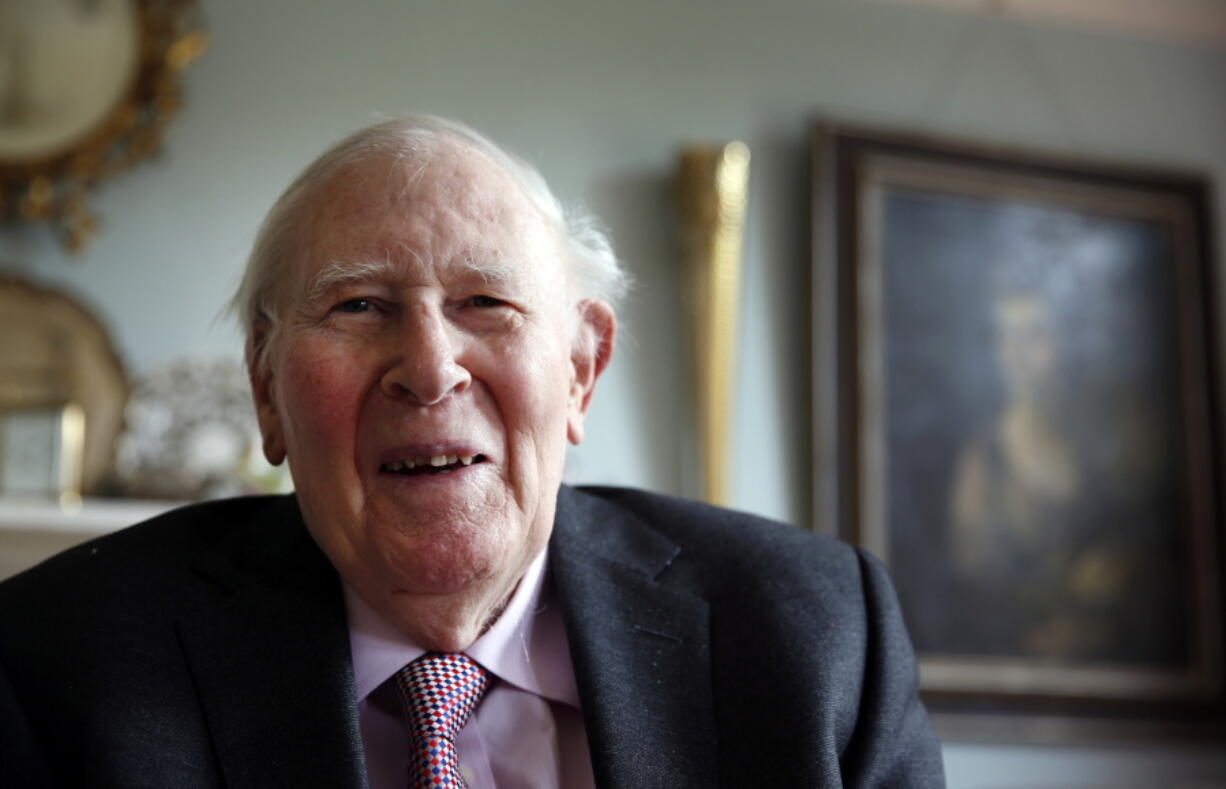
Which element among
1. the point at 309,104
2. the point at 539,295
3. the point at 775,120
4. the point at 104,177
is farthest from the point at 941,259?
the point at 539,295

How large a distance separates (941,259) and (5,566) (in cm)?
276

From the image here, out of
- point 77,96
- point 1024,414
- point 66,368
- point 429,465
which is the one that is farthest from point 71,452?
point 1024,414

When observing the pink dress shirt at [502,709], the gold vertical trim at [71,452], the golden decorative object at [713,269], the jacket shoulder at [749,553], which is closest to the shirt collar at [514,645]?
the pink dress shirt at [502,709]

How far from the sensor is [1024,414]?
13.0 ft

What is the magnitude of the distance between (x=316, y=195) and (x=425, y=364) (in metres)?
0.27

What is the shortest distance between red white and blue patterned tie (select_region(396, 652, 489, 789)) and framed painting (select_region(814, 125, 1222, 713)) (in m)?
2.41

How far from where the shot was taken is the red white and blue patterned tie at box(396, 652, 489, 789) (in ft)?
4.21

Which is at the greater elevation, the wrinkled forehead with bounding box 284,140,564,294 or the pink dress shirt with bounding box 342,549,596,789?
the wrinkled forehead with bounding box 284,140,564,294

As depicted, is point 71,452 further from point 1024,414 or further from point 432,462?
point 1024,414

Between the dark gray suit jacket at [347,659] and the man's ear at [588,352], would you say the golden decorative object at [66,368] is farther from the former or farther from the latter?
the man's ear at [588,352]

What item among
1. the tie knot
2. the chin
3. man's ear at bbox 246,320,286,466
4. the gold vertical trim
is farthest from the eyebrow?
the gold vertical trim

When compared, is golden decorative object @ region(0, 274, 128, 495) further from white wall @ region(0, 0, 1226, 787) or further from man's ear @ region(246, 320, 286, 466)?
man's ear @ region(246, 320, 286, 466)

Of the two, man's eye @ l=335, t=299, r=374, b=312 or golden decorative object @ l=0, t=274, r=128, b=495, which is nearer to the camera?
man's eye @ l=335, t=299, r=374, b=312

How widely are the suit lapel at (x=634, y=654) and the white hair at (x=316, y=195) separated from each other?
0.33 metres
